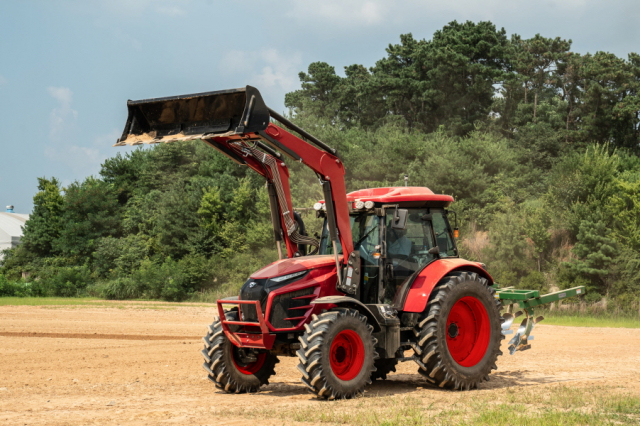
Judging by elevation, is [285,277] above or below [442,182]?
below

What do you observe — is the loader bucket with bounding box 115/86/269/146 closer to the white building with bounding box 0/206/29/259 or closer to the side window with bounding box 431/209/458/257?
the side window with bounding box 431/209/458/257

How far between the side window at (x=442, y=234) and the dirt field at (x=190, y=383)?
2.07 meters

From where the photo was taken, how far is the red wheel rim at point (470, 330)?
988 cm

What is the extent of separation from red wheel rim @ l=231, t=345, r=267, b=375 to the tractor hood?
1.19 metres

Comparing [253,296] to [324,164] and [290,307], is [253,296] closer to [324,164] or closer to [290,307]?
[290,307]

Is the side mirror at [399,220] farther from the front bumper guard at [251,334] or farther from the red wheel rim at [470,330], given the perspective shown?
the front bumper guard at [251,334]

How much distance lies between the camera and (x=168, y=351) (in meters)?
14.6

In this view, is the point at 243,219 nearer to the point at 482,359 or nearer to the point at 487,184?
the point at 487,184

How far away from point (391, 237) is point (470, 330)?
190 cm

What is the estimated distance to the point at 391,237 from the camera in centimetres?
963

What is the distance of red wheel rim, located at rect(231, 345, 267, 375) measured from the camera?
9320mm

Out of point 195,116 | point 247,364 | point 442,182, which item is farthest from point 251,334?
point 442,182

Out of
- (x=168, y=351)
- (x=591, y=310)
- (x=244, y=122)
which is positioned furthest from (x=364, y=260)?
(x=591, y=310)

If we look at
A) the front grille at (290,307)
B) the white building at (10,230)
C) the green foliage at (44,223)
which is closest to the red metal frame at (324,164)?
the front grille at (290,307)
